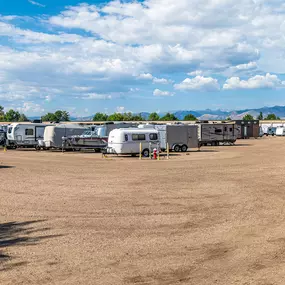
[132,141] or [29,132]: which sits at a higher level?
[29,132]

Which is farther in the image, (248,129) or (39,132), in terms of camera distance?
(248,129)

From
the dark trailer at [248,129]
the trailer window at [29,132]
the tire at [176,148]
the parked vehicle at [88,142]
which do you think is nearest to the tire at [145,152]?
the parked vehicle at [88,142]

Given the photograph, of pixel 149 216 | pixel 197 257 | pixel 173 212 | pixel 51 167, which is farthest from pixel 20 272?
pixel 51 167

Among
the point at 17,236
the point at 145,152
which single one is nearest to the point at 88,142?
the point at 145,152

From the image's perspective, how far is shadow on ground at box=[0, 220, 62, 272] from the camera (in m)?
7.74

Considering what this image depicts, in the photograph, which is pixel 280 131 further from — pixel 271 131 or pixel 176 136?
pixel 176 136

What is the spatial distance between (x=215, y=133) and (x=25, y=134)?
20138 millimetres

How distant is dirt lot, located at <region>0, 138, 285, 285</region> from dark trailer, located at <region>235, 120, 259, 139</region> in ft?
175

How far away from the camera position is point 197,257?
25.9 feet

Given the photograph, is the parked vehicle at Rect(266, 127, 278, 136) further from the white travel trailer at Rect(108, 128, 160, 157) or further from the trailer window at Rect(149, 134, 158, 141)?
the white travel trailer at Rect(108, 128, 160, 157)

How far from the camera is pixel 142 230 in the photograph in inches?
388

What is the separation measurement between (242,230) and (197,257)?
7.49ft

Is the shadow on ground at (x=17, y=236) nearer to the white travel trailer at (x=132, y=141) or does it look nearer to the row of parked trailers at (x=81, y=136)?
the white travel trailer at (x=132, y=141)

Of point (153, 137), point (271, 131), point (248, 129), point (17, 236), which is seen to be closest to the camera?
point (17, 236)
